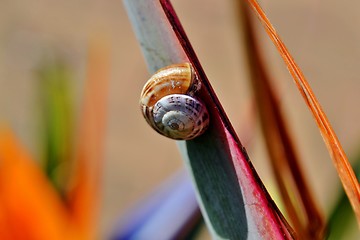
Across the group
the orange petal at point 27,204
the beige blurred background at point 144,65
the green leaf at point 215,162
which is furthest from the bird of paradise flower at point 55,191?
the beige blurred background at point 144,65

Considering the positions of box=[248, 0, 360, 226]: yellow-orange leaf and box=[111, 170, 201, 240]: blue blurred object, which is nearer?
box=[248, 0, 360, 226]: yellow-orange leaf

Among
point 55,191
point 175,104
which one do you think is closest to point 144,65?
point 55,191

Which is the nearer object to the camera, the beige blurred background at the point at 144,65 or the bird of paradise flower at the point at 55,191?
the bird of paradise flower at the point at 55,191

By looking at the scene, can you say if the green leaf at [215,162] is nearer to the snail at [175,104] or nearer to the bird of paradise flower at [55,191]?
the snail at [175,104]

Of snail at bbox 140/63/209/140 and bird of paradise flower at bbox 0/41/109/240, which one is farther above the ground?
snail at bbox 140/63/209/140

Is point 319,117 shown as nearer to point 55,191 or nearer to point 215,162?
point 215,162

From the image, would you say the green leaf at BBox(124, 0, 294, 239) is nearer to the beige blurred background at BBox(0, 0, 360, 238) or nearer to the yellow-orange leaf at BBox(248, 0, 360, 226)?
the yellow-orange leaf at BBox(248, 0, 360, 226)

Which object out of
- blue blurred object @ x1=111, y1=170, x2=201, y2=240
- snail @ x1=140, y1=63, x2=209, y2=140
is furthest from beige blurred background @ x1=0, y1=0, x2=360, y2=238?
snail @ x1=140, y1=63, x2=209, y2=140
